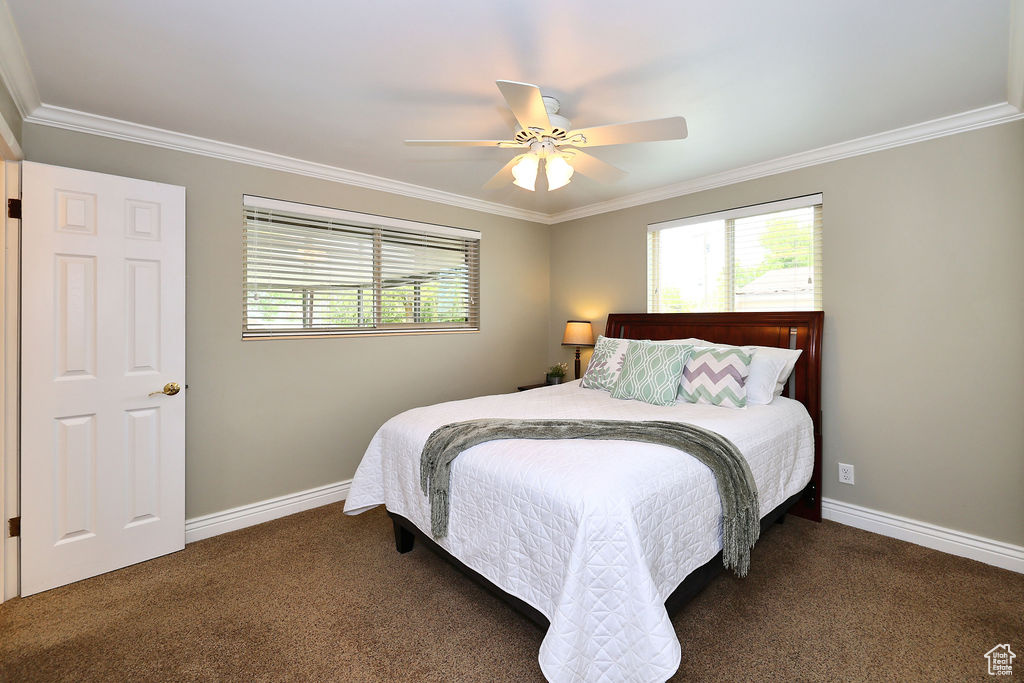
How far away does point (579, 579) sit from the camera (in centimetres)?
149

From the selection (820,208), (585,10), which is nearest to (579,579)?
(585,10)

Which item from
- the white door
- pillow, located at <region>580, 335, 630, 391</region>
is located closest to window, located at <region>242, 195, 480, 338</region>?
the white door

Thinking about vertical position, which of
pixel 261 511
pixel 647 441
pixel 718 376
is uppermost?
pixel 718 376

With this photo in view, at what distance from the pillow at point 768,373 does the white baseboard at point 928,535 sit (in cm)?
88

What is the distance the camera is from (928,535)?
2.71 m

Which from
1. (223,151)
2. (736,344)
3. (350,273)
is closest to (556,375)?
(736,344)

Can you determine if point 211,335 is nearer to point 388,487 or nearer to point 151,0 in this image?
point 388,487

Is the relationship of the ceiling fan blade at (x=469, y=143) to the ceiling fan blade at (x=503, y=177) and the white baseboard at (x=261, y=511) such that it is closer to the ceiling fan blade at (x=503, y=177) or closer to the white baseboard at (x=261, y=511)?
the ceiling fan blade at (x=503, y=177)

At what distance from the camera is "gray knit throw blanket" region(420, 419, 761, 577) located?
1.93 m

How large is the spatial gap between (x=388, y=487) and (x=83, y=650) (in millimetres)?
1329

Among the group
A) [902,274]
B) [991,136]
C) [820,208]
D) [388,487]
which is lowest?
[388,487]

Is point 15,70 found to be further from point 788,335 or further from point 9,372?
point 788,335

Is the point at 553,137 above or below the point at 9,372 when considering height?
above

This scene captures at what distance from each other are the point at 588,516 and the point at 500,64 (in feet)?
6.04
